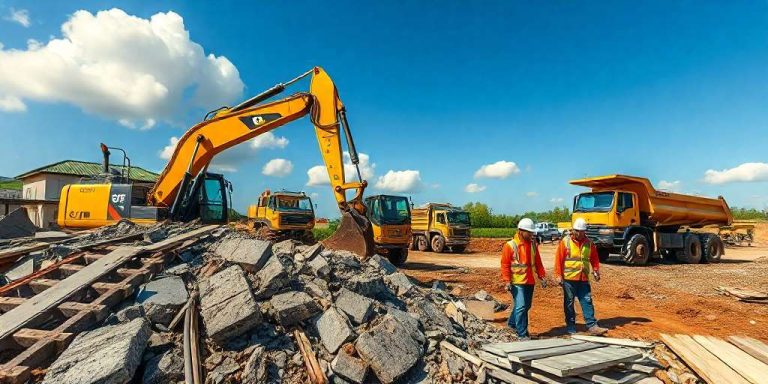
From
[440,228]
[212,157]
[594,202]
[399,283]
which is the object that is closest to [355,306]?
[399,283]

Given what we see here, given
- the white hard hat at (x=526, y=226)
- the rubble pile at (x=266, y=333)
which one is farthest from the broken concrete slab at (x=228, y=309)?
the white hard hat at (x=526, y=226)

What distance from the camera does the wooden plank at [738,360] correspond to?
4148 millimetres

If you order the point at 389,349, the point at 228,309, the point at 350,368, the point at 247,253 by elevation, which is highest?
the point at 247,253

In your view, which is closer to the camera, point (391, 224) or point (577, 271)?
point (577, 271)

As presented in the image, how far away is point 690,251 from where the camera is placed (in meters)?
16.5

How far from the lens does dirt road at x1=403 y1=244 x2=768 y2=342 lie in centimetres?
680

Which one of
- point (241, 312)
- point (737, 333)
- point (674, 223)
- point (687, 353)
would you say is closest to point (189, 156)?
point (241, 312)

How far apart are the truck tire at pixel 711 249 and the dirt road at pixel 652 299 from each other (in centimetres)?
194

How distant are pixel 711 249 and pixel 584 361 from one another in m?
17.6

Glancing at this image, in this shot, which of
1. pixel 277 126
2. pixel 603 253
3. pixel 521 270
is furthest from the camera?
pixel 603 253

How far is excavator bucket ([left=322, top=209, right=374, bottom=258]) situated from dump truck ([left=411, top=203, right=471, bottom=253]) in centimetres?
1245

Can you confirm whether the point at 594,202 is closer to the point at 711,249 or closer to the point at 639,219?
the point at 639,219

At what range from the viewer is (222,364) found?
3.78 metres

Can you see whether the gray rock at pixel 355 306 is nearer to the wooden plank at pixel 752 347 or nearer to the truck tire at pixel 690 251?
the wooden plank at pixel 752 347
